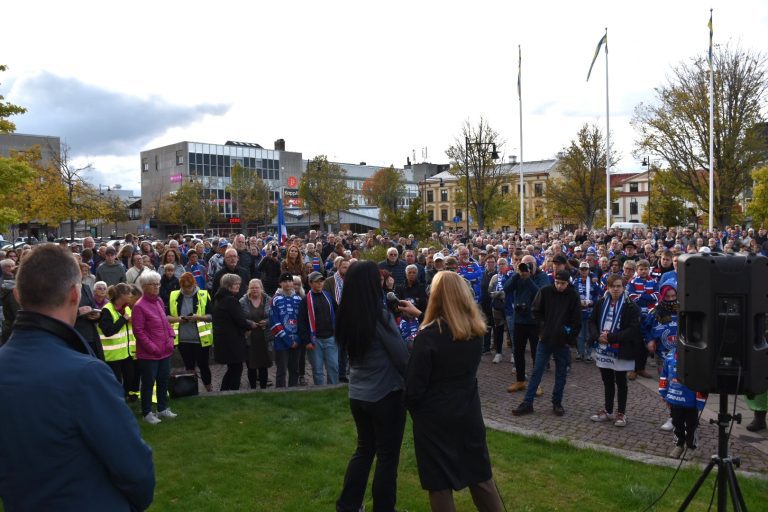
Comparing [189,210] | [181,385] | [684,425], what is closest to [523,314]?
[684,425]

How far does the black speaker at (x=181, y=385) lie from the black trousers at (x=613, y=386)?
18.0 feet

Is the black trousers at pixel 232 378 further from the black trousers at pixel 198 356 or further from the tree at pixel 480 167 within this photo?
the tree at pixel 480 167

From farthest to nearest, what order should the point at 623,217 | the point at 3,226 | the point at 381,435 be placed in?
the point at 623,217
the point at 3,226
the point at 381,435

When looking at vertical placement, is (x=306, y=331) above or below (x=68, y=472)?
below

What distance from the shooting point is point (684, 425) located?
6.43 m

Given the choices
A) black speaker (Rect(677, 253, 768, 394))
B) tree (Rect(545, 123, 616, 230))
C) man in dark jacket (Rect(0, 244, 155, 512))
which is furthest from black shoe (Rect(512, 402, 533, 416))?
tree (Rect(545, 123, 616, 230))

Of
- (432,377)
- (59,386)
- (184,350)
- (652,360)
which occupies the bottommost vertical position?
(652,360)

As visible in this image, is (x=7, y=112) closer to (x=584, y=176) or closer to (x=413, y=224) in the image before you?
(x=413, y=224)

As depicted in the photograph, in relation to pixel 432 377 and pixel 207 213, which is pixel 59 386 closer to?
pixel 432 377

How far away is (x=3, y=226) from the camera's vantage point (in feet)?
61.2

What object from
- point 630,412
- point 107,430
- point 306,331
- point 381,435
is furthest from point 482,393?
point 107,430

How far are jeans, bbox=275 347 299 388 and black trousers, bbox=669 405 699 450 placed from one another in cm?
518

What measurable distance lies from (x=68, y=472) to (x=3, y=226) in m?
19.6

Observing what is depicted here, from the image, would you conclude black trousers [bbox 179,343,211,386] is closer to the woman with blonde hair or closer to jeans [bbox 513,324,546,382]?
jeans [bbox 513,324,546,382]
